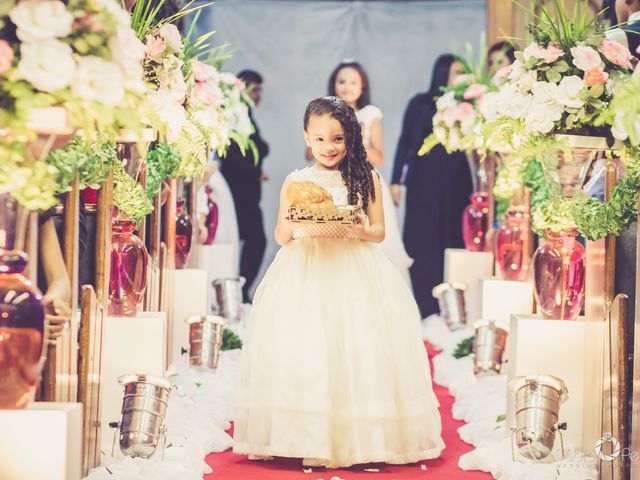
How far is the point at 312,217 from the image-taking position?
5293 millimetres

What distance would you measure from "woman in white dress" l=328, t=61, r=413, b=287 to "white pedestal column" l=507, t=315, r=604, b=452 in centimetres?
387

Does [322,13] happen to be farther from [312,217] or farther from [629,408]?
[629,408]

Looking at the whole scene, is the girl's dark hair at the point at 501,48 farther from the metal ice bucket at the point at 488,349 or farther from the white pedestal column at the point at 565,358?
the white pedestal column at the point at 565,358

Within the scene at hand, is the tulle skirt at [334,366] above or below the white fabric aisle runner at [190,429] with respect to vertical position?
above

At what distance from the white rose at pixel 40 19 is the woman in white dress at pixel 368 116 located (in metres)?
6.17

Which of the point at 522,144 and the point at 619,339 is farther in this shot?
the point at 522,144

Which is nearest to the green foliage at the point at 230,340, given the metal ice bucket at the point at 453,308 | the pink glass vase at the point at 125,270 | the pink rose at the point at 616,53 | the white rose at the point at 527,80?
the metal ice bucket at the point at 453,308

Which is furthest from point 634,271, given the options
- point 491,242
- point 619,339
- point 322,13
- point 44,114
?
point 322,13

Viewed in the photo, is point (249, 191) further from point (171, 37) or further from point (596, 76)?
point (596, 76)

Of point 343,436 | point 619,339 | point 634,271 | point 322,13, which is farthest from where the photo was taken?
point 322,13

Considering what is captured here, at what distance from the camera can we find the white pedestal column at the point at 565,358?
5.31 metres

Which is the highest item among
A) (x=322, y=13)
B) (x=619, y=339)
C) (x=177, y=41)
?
(x=322, y=13)

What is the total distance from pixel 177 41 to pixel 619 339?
2.34 m

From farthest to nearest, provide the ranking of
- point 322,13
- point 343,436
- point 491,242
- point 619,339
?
point 322,13, point 491,242, point 343,436, point 619,339
